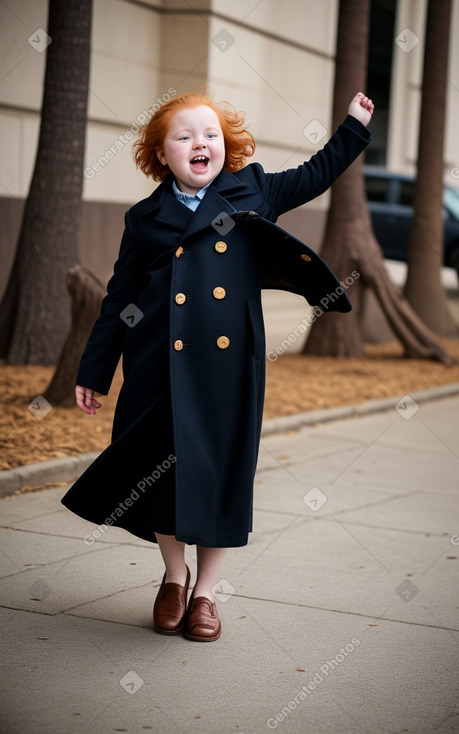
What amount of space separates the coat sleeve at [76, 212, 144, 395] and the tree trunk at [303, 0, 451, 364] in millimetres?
7243

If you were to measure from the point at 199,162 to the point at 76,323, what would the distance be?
3883 millimetres

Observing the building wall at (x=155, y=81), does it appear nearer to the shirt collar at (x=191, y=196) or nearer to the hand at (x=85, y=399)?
the shirt collar at (x=191, y=196)

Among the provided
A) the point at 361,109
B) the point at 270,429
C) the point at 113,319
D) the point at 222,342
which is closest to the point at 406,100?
the point at 270,429

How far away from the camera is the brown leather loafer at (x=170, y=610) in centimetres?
388

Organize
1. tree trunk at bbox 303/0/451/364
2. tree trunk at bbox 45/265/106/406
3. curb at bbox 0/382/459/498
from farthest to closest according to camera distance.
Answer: tree trunk at bbox 303/0/451/364, tree trunk at bbox 45/265/106/406, curb at bbox 0/382/459/498

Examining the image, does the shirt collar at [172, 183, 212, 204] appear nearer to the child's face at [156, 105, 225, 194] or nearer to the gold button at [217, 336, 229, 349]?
the child's face at [156, 105, 225, 194]

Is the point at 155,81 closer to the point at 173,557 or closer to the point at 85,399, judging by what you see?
the point at 85,399

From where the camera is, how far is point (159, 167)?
13.0 feet

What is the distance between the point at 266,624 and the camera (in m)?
4.05

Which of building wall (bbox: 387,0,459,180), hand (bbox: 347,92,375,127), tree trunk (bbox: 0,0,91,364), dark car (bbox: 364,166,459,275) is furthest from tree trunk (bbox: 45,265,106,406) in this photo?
building wall (bbox: 387,0,459,180)

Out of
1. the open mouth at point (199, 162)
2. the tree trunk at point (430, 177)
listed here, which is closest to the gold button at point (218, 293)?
the open mouth at point (199, 162)

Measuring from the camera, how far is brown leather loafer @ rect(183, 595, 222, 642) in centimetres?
383

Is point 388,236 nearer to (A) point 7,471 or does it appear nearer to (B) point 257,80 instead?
(B) point 257,80

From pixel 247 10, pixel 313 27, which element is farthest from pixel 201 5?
pixel 313 27
